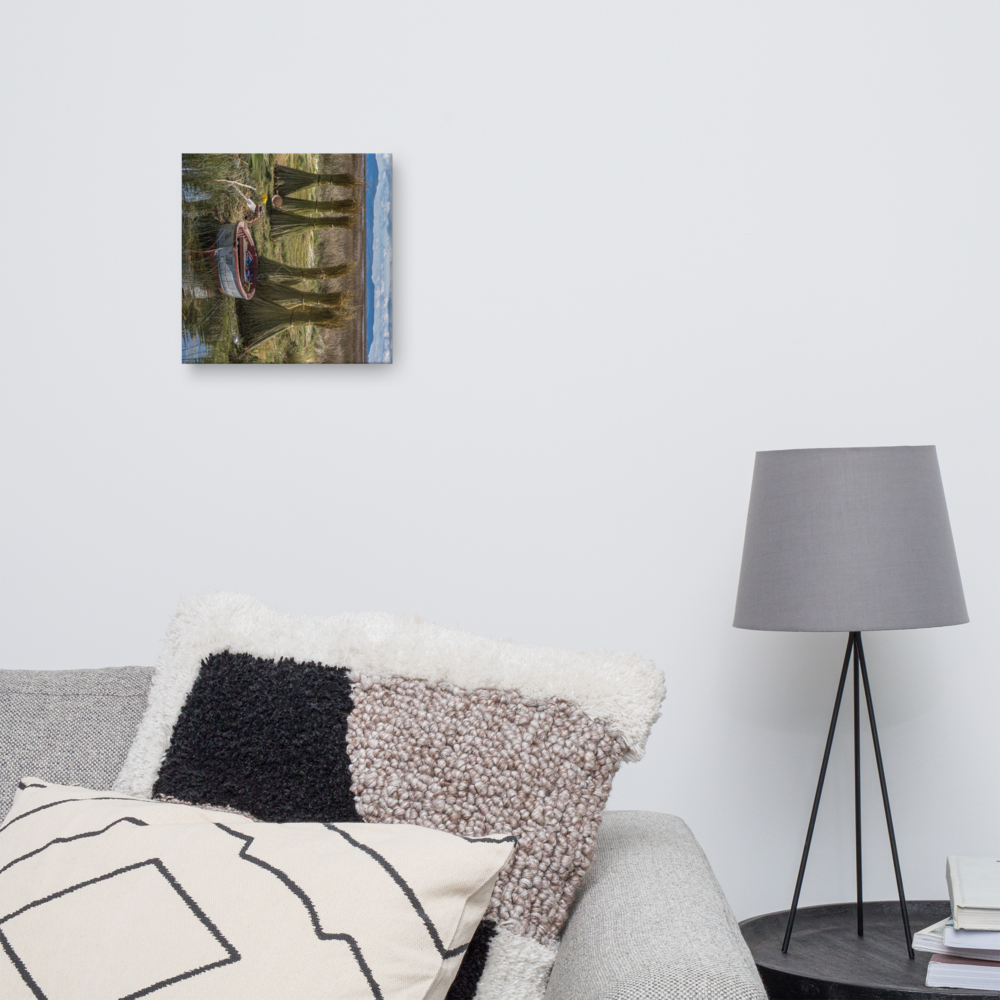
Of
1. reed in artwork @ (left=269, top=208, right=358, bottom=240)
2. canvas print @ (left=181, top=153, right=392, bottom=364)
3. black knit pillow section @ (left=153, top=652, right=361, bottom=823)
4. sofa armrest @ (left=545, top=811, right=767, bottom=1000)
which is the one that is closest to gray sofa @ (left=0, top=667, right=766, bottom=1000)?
sofa armrest @ (left=545, top=811, right=767, bottom=1000)

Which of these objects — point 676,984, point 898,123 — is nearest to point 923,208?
point 898,123

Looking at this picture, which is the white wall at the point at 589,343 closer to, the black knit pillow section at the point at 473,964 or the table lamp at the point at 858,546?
the table lamp at the point at 858,546

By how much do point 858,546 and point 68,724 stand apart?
1.02m

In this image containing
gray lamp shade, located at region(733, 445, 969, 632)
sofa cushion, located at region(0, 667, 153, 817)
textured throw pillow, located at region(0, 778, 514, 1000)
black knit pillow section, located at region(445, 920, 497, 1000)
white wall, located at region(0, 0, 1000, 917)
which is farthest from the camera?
white wall, located at region(0, 0, 1000, 917)

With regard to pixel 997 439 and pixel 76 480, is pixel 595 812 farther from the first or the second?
pixel 76 480

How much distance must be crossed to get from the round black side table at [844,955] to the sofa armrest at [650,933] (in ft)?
0.86

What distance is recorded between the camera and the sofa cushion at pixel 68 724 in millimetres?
1063

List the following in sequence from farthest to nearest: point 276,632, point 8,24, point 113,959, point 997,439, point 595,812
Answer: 1. point 8,24
2. point 997,439
3. point 276,632
4. point 595,812
5. point 113,959

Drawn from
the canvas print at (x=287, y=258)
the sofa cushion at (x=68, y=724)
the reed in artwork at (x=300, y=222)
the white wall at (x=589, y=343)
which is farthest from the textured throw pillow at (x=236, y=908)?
the reed in artwork at (x=300, y=222)

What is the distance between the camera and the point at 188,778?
95cm

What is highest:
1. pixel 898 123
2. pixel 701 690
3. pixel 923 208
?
pixel 898 123

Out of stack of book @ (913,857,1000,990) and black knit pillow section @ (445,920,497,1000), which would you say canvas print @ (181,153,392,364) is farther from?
stack of book @ (913,857,1000,990)

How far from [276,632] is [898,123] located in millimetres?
1456

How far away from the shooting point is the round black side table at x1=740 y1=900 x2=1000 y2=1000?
3.63 feet
